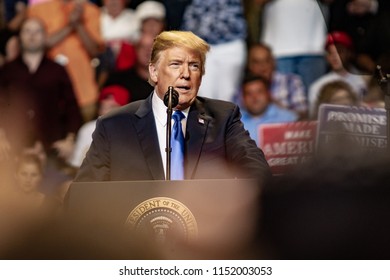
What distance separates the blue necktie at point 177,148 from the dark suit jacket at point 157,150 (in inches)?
0.8

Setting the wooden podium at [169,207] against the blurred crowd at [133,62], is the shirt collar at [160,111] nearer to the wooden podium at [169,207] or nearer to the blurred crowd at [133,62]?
the wooden podium at [169,207]

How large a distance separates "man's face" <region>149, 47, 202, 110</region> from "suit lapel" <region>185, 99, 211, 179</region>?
5 centimetres

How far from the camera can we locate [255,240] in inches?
98.3

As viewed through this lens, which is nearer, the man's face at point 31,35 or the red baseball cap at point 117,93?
the red baseball cap at point 117,93

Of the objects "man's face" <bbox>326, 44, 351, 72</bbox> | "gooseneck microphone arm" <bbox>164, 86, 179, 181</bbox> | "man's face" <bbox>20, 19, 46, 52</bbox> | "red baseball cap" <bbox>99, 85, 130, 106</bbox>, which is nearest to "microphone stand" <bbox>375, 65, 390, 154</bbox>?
"gooseneck microphone arm" <bbox>164, 86, 179, 181</bbox>

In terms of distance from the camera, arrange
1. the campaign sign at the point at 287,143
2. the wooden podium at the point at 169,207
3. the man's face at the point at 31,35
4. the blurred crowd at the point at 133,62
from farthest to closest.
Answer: the man's face at the point at 31,35
the blurred crowd at the point at 133,62
the campaign sign at the point at 287,143
the wooden podium at the point at 169,207

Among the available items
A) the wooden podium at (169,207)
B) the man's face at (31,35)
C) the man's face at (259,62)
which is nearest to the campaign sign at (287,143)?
the man's face at (259,62)

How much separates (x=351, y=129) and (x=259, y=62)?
883 mm

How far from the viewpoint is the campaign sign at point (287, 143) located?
3.28m

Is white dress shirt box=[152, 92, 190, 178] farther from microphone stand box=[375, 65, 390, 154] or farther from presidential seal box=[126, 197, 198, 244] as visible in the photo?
microphone stand box=[375, 65, 390, 154]

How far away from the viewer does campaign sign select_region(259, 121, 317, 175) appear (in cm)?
328

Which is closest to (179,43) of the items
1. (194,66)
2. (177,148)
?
(194,66)
